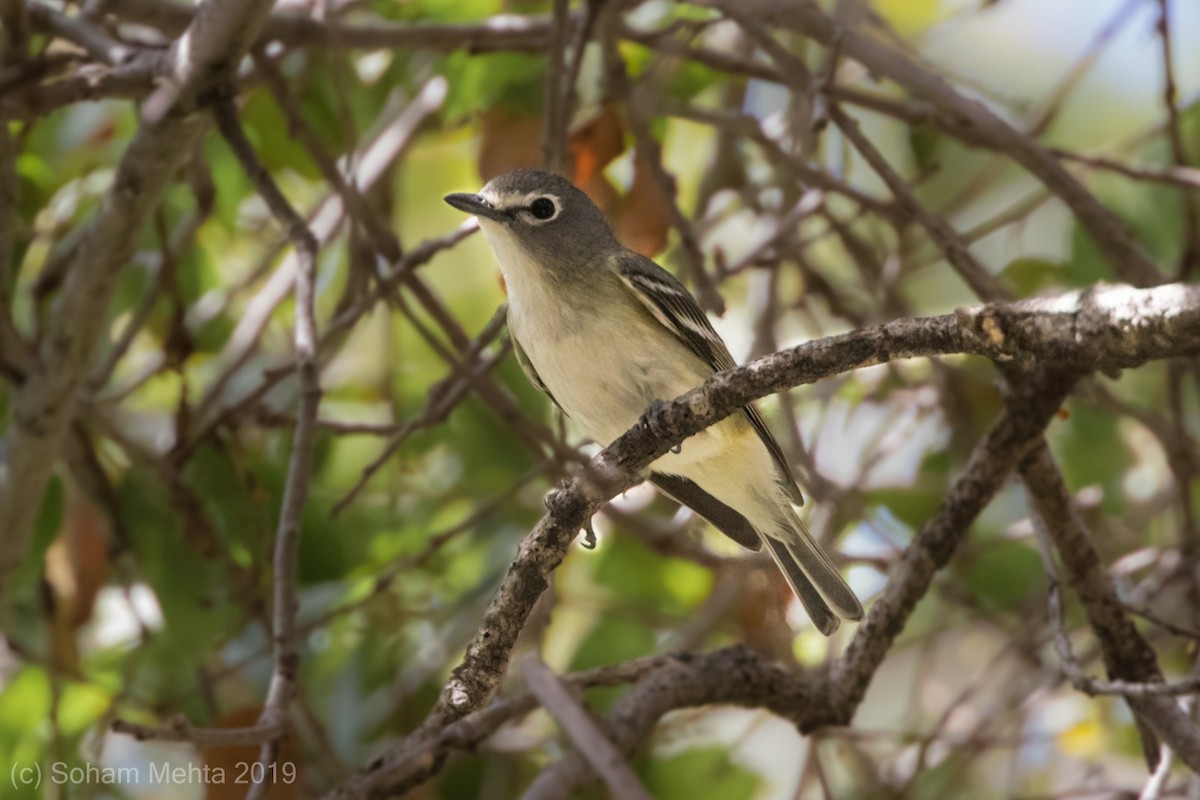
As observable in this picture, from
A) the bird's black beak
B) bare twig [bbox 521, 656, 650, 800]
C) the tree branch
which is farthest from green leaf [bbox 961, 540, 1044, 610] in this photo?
the tree branch

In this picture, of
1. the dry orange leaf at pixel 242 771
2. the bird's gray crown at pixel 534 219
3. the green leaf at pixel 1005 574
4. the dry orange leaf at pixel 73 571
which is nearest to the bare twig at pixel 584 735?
the dry orange leaf at pixel 242 771

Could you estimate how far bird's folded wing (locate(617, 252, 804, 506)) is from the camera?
3.31m

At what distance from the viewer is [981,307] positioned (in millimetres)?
1694

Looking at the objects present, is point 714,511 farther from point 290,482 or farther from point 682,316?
point 290,482

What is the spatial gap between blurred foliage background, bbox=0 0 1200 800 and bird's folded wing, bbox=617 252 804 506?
0.13 metres

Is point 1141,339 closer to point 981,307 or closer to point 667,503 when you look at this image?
point 981,307

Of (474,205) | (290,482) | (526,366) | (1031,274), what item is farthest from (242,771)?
(1031,274)

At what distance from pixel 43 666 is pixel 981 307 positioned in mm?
3041

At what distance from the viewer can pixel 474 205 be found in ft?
10.7

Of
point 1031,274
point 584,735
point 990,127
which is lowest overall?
point 584,735

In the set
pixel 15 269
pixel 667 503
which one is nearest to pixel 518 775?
pixel 667 503

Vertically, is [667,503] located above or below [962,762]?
above

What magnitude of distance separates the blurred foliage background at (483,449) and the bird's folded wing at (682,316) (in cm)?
13

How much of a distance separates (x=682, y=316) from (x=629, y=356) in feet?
0.71
